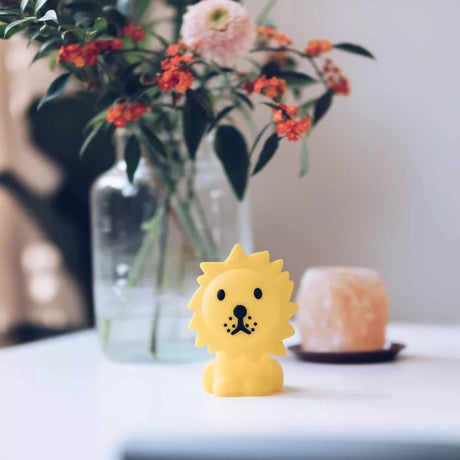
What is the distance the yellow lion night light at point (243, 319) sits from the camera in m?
0.75

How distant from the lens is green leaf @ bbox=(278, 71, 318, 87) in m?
0.94

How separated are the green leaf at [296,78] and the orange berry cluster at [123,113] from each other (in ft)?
0.63

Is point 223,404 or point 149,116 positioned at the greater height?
point 149,116

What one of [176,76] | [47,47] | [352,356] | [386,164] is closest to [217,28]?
[176,76]

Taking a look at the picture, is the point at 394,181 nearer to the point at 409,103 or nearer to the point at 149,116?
the point at 409,103

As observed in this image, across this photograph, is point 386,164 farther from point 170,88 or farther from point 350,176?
point 170,88

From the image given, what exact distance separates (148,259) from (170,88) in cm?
31

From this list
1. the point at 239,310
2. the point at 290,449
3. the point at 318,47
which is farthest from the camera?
the point at 318,47

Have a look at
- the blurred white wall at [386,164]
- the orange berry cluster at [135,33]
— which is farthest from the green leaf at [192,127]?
the blurred white wall at [386,164]

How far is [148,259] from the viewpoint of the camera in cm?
105

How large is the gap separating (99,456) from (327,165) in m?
A: 0.92

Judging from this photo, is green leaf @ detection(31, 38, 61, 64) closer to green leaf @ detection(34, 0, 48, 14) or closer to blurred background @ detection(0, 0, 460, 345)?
green leaf @ detection(34, 0, 48, 14)

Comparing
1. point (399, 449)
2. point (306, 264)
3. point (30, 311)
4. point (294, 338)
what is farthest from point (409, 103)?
point (399, 449)

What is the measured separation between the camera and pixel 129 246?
3.50 ft
